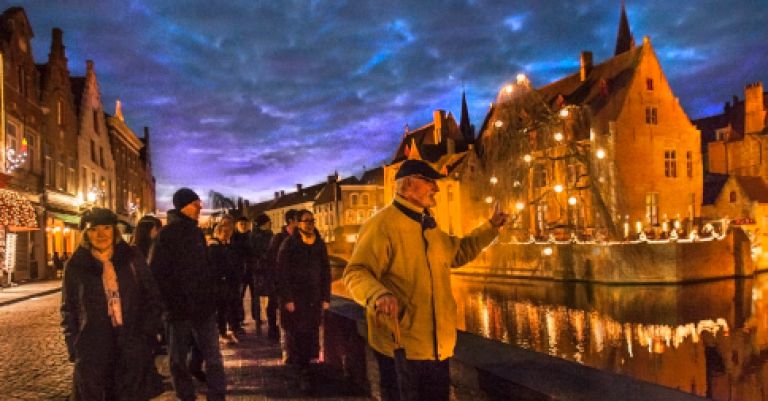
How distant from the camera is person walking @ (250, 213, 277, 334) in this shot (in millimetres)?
7914

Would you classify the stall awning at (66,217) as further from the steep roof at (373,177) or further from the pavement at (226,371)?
the steep roof at (373,177)

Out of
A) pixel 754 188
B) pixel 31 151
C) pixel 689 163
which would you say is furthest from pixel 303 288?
pixel 754 188

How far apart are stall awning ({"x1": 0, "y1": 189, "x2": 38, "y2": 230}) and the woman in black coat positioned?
16605mm

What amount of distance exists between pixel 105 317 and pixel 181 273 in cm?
97

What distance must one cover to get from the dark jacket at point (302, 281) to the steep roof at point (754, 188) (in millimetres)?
41255

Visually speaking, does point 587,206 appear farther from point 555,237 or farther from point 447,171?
point 447,171

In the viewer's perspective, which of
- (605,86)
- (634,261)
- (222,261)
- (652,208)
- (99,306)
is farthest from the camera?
(605,86)

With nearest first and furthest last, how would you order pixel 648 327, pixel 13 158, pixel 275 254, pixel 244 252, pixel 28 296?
pixel 275 254
pixel 244 252
pixel 648 327
pixel 28 296
pixel 13 158

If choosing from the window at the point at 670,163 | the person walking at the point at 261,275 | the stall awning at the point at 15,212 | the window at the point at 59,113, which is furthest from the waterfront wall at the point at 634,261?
the window at the point at 59,113

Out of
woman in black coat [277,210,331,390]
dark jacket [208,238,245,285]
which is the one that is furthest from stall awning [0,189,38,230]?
woman in black coat [277,210,331,390]

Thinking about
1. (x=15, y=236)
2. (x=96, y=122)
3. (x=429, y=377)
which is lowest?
(x=429, y=377)

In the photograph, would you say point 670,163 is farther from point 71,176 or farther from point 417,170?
point 417,170

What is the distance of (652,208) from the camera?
35375mm

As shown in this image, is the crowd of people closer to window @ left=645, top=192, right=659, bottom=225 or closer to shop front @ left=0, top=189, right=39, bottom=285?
shop front @ left=0, top=189, right=39, bottom=285
